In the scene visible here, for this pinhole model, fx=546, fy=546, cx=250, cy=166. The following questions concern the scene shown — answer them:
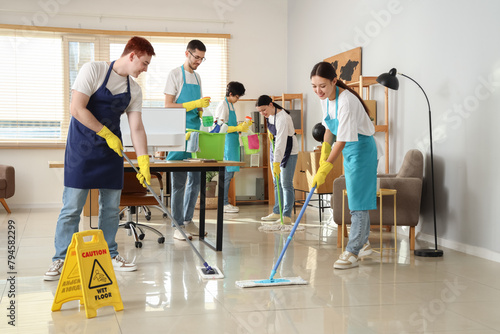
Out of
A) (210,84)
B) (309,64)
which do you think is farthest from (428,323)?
(210,84)

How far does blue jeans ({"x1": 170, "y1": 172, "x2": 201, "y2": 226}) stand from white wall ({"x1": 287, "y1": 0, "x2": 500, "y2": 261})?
188 centimetres

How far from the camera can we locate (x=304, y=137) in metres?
7.26

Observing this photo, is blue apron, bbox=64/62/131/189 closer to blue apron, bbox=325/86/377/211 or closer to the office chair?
the office chair

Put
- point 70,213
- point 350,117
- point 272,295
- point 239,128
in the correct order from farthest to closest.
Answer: point 239,128 → point 350,117 → point 70,213 → point 272,295

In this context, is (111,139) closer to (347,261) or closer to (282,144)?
(347,261)

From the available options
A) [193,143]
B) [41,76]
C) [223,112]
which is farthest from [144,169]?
[41,76]

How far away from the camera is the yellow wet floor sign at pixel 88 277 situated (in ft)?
7.76

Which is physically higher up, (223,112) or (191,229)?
(223,112)

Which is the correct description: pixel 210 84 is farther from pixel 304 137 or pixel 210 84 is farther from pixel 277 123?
pixel 277 123

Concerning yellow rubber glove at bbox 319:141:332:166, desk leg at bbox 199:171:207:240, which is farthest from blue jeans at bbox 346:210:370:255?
desk leg at bbox 199:171:207:240

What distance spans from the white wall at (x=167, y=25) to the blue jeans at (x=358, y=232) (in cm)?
420

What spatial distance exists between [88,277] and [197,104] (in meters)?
1.98

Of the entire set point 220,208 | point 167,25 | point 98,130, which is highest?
point 167,25

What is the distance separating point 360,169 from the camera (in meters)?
3.45
